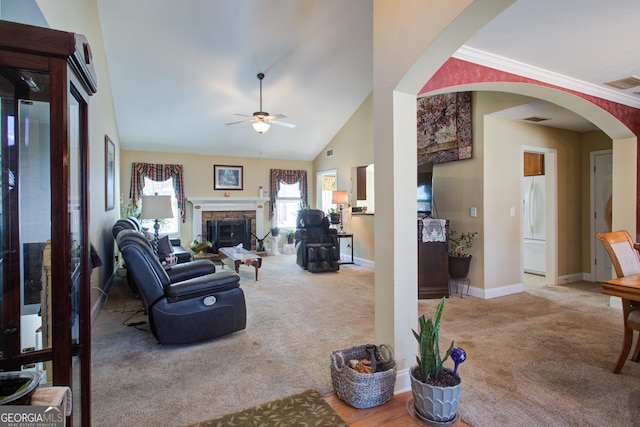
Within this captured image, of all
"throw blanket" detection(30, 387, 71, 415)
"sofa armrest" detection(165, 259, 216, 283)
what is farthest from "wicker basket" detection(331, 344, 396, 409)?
"sofa armrest" detection(165, 259, 216, 283)

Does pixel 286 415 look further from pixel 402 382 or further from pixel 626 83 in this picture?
pixel 626 83

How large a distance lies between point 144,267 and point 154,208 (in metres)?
2.19

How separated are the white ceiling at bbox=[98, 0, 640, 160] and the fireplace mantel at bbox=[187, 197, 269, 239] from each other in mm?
1183

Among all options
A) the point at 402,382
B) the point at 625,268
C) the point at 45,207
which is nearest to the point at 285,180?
the point at 402,382

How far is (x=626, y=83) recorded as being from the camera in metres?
3.28

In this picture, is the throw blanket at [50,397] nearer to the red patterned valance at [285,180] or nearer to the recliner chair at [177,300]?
the recliner chair at [177,300]

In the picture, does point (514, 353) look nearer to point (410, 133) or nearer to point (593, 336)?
point (593, 336)

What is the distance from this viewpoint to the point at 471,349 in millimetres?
2738

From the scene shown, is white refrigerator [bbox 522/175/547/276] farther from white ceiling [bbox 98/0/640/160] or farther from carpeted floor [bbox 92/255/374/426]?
carpeted floor [bbox 92/255/374/426]

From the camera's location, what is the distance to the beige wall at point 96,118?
2602 millimetres

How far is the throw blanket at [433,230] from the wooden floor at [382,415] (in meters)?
2.53

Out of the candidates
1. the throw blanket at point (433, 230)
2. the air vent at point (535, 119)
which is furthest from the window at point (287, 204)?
the air vent at point (535, 119)

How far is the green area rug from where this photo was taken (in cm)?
181

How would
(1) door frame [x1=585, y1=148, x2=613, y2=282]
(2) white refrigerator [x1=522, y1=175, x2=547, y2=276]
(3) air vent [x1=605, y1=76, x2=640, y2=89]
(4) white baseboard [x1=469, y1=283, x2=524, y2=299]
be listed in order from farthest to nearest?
(2) white refrigerator [x1=522, y1=175, x2=547, y2=276]
(1) door frame [x1=585, y1=148, x2=613, y2=282]
(4) white baseboard [x1=469, y1=283, x2=524, y2=299]
(3) air vent [x1=605, y1=76, x2=640, y2=89]
